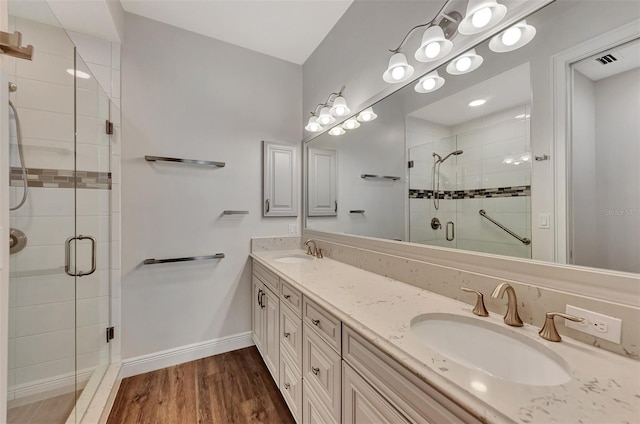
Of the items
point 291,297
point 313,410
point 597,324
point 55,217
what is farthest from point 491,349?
point 55,217

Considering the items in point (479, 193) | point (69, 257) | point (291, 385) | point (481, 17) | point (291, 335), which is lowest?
point (291, 385)

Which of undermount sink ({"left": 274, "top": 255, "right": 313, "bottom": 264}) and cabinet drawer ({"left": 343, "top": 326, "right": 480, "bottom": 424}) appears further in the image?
undermount sink ({"left": 274, "top": 255, "right": 313, "bottom": 264})

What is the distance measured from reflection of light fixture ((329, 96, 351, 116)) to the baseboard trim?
2.16 metres

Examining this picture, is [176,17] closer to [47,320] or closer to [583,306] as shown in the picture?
[47,320]

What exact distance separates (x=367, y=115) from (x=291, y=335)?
5.12ft

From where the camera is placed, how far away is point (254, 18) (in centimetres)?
200

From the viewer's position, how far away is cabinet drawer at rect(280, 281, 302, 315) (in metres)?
1.35

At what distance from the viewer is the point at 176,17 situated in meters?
1.99

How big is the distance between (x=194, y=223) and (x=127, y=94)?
113 centimetres

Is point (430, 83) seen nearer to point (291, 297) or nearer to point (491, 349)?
point (491, 349)

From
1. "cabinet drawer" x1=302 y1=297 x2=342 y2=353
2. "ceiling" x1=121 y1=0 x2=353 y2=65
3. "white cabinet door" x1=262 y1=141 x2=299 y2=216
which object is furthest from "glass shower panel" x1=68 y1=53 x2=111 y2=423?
"cabinet drawer" x1=302 y1=297 x2=342 y2=353

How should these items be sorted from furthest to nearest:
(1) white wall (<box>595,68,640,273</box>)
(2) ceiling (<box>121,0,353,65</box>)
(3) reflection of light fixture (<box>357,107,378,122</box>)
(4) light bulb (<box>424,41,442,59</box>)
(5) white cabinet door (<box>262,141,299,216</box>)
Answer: (5) white cabinet door (<box>262,141,299,216</box>), (2) ceiling (<box>121,0,353,65</box>), (3) reflection of light fixture (<box>357,107,378,122</box>), (4) light bulb (<box>424,41,442,59</box>), (1) white wall (<box>595,68,640,273</box>)

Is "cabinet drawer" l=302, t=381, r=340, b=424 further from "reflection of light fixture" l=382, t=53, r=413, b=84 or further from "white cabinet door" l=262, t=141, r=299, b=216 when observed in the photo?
"reflection of light fixture" l=382, t=53, r=413, b=84

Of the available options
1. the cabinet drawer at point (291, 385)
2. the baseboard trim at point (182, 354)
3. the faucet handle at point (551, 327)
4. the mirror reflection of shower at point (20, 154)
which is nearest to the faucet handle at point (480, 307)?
the faucet handle at point (551, 327)
